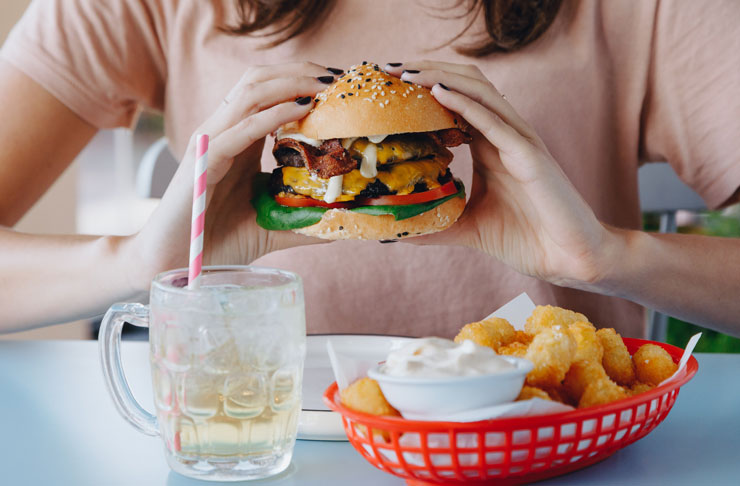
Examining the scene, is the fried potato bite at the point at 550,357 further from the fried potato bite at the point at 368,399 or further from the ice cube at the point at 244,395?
the ice cube at the point at 244,395

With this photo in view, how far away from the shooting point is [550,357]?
878 millimetres

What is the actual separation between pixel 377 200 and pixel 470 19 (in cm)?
70

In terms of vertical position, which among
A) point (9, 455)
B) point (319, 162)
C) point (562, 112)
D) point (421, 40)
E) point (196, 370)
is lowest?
point (9, 455)

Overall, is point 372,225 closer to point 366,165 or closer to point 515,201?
point 366,165

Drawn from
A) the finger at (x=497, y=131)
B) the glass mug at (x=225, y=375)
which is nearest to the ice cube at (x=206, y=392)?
the glass mug at (x=225, y=375)

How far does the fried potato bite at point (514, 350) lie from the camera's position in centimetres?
96

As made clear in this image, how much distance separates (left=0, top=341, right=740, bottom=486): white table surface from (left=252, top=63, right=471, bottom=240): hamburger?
0.47 meters

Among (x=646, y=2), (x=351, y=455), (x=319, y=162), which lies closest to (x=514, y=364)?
(x=351, y=455)

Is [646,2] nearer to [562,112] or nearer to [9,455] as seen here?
[562,112]

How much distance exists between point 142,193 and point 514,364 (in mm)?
2348

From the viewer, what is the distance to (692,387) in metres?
1.32

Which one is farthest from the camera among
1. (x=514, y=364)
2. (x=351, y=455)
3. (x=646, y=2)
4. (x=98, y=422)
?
(x=646, y=2)

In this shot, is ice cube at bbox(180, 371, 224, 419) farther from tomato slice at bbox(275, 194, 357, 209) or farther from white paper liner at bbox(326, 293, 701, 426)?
tomato slice at bbox(275, 194, 357, 209)

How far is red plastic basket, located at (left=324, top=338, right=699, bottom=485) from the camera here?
79cm
